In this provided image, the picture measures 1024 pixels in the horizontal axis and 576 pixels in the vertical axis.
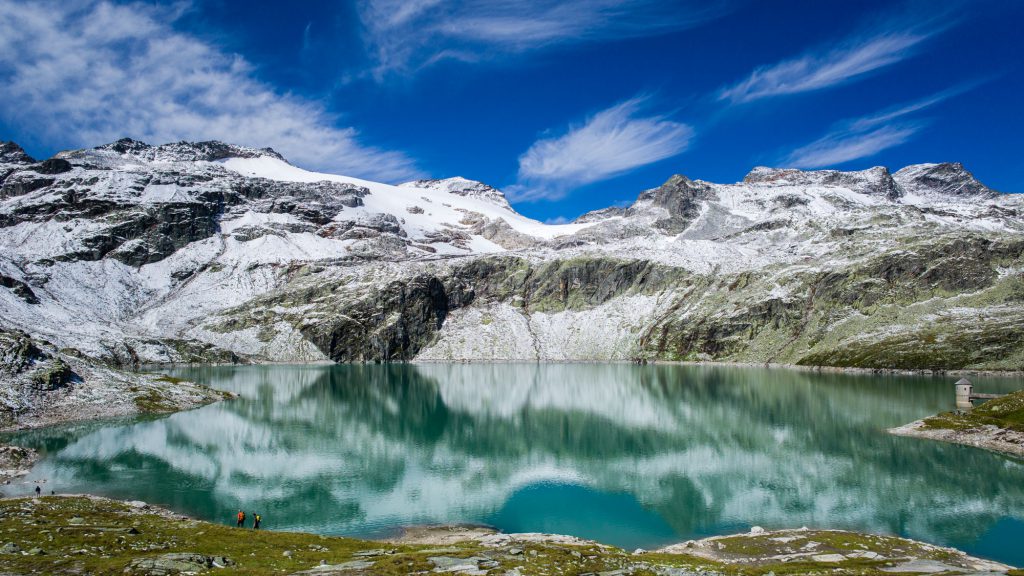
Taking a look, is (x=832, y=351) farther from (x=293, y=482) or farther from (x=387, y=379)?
(x=293, y=482)

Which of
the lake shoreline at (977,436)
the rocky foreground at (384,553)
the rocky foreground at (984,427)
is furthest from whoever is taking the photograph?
the rocky foreground at (984,427)

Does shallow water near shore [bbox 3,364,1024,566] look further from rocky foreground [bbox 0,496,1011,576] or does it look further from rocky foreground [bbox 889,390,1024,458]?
rocky foreground [bbox 0,496,1011,576]

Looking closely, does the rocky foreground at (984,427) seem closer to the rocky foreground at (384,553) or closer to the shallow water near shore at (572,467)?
the shallow water near shore at (572,467)

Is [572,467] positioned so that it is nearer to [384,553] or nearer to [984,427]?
[384,553]

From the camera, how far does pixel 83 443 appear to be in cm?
8150

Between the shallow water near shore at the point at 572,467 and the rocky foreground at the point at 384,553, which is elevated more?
the rocky foreground at the point at 384,553

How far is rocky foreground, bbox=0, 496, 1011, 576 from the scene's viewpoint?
1086 inches

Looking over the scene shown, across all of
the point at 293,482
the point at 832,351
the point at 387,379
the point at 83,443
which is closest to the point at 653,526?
the point at 293,482

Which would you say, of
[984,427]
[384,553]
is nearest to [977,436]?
[984,427]

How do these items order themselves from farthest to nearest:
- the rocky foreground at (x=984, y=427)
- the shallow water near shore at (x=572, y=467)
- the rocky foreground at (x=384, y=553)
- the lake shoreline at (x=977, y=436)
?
the rocky foreground at (x=984, y=427), the lake shoreline at (x=977, y=436), the shallow water near shore at (x=572, y=467), the rocky foreground at (x=384, y=553)

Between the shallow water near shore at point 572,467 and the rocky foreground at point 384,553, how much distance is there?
23.0 feet

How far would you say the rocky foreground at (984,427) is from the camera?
239ft

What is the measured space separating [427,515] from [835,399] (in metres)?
96.1

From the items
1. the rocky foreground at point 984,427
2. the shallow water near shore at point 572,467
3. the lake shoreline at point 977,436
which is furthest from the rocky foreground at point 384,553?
the rocky foreground at point 984,427
